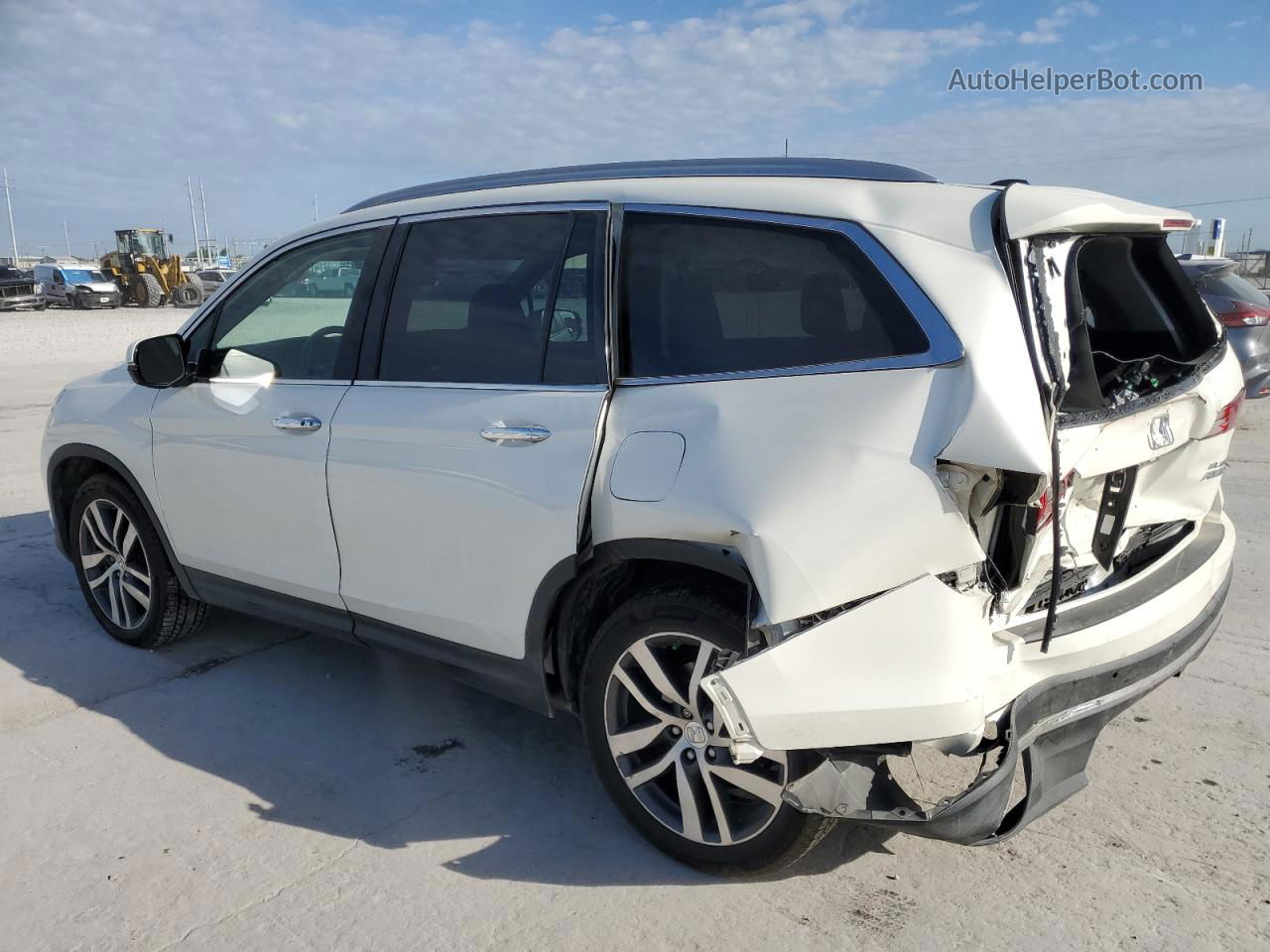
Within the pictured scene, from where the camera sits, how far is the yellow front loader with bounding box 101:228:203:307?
129 ft

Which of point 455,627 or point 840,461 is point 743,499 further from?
point 455,627

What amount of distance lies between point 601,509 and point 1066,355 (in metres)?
1.23

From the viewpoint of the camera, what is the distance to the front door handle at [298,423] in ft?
11.4

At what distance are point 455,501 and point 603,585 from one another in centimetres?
54

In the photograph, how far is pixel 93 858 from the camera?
116 inches

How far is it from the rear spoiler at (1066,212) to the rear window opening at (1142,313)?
204 millimetres

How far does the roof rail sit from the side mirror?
961 mm

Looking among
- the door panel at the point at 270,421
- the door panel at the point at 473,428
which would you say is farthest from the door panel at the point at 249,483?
the door panel at the point at 473,428

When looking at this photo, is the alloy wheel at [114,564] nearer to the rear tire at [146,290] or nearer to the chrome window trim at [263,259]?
the chrome window trim at [263,259]

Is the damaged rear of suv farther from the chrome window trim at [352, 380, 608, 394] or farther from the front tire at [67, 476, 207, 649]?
the front tire at [67, 476, 207, 649]

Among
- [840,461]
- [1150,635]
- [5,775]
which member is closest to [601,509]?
Result: [840,461]

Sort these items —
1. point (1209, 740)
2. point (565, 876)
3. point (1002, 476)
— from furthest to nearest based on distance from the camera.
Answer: point (1209, 740) < point (565, 876) < point (1002, 476)

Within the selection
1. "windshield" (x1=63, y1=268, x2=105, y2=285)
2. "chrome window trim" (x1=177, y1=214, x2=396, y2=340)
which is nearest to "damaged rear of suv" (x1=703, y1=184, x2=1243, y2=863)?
"chrome window trim" (x1=177, y1=214, x2=396, y2=340)

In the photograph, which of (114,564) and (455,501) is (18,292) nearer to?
(114,564)
